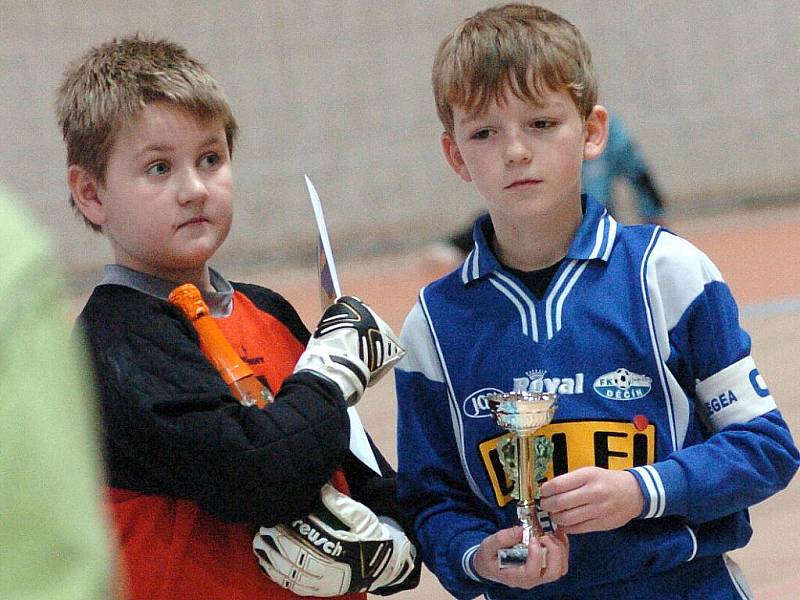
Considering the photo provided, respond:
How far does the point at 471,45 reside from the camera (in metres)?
1.98

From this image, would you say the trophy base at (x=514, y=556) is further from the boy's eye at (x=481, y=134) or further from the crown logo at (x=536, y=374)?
the boy's eye at (x=481, y=134)

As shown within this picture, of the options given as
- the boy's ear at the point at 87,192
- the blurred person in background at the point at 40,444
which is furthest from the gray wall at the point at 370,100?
the blurred person in background at the point at 40,444

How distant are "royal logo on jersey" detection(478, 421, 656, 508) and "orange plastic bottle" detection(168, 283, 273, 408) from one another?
401mm

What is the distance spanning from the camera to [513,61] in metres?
1.93

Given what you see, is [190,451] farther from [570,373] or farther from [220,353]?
[570,373]

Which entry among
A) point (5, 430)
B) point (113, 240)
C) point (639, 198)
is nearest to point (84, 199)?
point (113, 240)

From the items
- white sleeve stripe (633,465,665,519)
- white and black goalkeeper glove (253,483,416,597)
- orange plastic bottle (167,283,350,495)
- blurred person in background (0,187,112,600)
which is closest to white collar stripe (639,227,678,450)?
white sleeve stripe (633,465,665,519)

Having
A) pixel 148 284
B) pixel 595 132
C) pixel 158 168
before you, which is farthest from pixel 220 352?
pixel 595 132

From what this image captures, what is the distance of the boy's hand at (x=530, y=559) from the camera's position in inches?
69.7

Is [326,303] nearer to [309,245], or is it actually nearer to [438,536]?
[438,536]

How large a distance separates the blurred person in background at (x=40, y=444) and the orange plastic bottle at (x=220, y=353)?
1.04 metres

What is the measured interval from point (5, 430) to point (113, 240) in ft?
4.03

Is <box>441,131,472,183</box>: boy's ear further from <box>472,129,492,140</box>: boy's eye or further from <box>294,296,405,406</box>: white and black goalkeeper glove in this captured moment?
<box>294,296,405,406</box>: white and black goalkeeper glove

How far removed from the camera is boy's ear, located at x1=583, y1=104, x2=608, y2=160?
2.07 metres
